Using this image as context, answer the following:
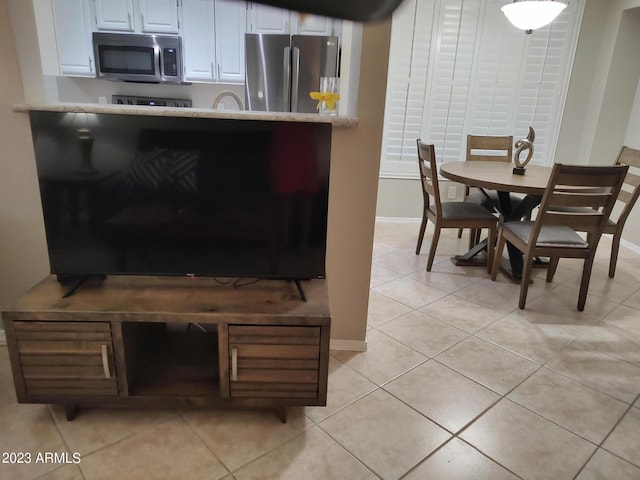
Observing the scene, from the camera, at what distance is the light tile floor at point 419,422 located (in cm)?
153

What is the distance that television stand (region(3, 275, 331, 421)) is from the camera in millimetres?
1562

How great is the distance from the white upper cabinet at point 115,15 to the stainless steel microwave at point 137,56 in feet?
0.55

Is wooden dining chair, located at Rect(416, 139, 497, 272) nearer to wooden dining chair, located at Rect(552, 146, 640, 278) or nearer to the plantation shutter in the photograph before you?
wooden dining chair, located at Rect(552, 146, 640, 278)

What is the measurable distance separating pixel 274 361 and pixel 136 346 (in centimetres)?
59

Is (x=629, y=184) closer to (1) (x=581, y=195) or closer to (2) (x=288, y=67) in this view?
(1) (x=581, y=195)

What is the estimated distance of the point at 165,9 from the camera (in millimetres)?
3826

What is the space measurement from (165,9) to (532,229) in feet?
11.6

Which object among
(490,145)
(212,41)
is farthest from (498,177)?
(212,41)

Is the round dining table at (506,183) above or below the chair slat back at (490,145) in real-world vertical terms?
below

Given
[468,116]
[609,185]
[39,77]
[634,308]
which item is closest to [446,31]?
[468,116]

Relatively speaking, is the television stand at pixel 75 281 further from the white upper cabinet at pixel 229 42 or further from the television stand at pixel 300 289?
the white upper cabinet at pixel 229 42

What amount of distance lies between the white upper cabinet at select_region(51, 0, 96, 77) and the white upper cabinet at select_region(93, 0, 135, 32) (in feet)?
0.36

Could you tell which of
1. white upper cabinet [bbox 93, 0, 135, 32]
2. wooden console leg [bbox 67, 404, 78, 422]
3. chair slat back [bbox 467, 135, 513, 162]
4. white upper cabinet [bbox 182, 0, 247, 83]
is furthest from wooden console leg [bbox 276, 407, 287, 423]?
white upper cabinet [bbox 93, 0, 135, 32]

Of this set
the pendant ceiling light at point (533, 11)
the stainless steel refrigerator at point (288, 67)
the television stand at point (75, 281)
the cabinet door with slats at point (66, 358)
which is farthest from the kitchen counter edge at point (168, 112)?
the pendant ceiling light at point (533, 11)
